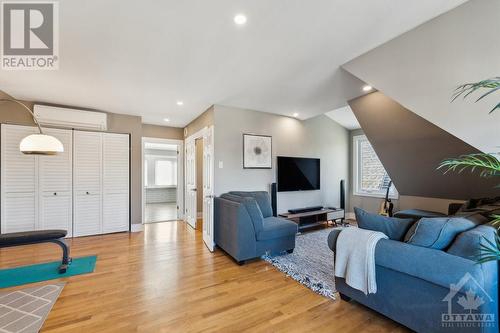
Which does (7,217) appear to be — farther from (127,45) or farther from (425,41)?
(425,41)

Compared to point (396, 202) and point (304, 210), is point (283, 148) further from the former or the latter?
point (396, 202)

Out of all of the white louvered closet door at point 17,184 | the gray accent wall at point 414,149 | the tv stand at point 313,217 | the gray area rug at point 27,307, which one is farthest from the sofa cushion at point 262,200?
the white louvered closet door at point 17,184

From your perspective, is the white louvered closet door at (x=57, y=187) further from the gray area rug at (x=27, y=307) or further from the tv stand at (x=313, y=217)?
the tv stand at (x=313, y=217)

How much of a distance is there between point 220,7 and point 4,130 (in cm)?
464

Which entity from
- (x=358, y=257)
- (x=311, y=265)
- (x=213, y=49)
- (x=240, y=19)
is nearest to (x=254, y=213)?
(x=311, y=265)

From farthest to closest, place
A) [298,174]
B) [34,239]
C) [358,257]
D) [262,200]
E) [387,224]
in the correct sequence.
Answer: [298,174] → [262,200] → [34,239] → [387,224] → [358,257]

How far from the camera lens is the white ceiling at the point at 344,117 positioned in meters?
5.27

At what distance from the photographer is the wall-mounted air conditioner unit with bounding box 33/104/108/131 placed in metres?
3.99

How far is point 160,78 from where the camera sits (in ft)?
10.1

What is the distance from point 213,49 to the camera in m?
2.41

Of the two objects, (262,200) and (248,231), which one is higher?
(262,200)

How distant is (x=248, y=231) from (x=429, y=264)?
206 cm

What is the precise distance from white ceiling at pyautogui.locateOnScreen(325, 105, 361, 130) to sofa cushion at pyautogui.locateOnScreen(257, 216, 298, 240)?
3.17 m

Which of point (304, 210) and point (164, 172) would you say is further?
point (164, 172)
